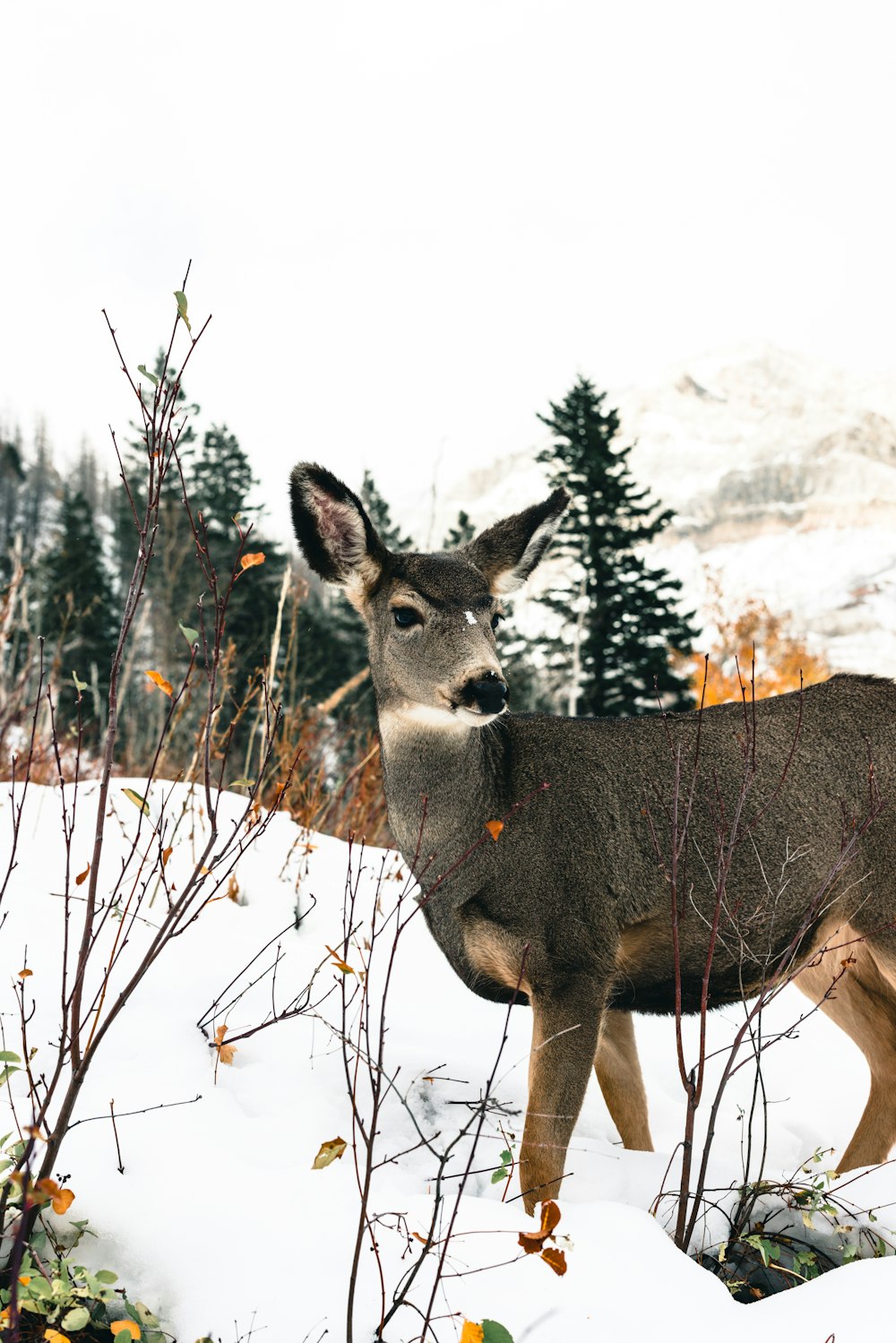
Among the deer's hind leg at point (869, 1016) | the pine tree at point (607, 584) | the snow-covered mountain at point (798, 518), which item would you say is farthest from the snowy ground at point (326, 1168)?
the snow-covered mountain at point (798, 518)

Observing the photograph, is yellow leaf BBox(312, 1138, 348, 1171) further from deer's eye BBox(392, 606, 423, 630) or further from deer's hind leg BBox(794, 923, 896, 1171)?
deer's hind leg BBox(794, 923, 896, 1171)

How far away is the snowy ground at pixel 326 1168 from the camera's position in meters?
2.40

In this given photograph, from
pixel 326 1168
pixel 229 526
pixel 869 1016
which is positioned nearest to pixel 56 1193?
pixel 326 1168

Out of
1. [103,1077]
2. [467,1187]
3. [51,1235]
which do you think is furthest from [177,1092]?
[467,1187]

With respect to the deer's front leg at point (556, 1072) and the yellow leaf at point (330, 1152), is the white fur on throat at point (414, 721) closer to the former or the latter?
the deer's front leg at point (556, 1072)

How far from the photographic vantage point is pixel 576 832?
3643mm

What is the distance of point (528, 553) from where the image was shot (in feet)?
13.9

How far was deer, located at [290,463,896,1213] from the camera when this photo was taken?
3398mm

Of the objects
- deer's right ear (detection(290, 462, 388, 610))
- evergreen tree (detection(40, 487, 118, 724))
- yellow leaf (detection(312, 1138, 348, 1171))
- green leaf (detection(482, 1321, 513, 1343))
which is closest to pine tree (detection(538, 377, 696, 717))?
evergreen tree (detection(40, 487, 118, 724))

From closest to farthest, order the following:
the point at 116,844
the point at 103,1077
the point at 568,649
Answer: the point at 103,1077 < the point at 116,844 < the point at 568,649

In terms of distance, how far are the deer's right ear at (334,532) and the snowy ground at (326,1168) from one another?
5.57 feet

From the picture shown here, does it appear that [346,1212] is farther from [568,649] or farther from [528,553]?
[568,649]

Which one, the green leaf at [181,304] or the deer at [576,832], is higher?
the green leaf at [181,304]

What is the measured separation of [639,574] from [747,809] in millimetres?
28063
